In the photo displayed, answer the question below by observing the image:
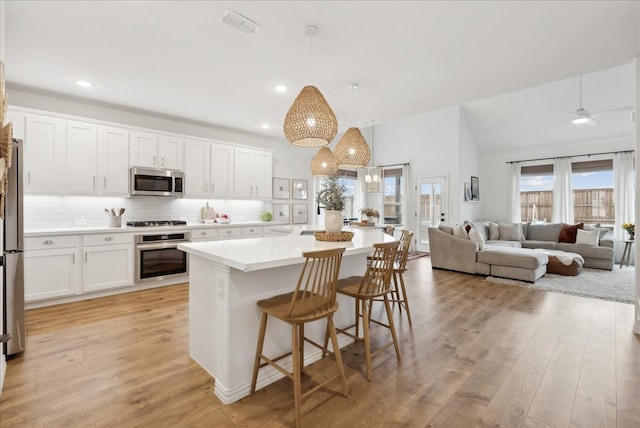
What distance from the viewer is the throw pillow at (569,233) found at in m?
6.62

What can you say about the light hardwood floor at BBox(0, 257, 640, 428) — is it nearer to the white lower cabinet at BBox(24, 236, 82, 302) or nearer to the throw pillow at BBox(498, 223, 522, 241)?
the white lower cabinet at BBox(24, 236, 82, 302)

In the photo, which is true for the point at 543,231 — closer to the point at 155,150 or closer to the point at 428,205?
the point at 428,205

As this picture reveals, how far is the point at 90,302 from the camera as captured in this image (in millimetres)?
3867

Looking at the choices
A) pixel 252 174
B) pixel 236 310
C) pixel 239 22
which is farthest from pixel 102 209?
pixel 236 310

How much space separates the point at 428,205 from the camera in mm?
8242

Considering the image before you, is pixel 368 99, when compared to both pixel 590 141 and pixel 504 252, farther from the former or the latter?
pixel 590 141

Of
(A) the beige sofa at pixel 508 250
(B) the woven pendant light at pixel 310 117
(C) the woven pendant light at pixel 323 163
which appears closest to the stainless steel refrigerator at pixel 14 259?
(B) the woven pendant light at pixel 310 117

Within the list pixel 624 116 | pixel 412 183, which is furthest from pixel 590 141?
pixel 412 183

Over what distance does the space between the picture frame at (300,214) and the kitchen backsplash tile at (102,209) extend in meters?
1.36

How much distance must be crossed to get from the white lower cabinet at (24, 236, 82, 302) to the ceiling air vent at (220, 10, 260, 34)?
328 cm

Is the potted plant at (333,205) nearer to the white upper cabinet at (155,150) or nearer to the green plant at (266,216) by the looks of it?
the white upper cabinet at (155,150)

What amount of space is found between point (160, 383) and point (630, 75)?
27.3 ft

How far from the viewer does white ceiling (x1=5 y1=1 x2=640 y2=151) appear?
7.70ft

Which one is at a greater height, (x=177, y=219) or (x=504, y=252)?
(x=177, y=219)
